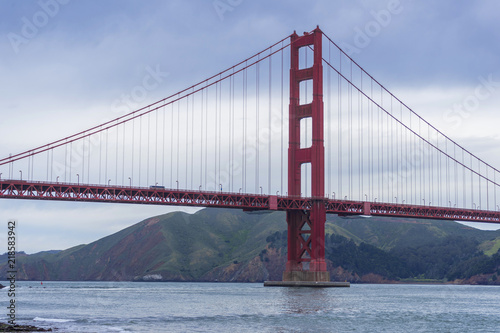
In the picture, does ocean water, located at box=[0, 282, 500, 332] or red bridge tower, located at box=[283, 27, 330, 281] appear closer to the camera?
ocean water, located at box=[0, 282, 500, 332]

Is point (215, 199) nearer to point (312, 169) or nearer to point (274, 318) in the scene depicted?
point (312, 169)

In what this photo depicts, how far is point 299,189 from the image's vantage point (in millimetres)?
106062

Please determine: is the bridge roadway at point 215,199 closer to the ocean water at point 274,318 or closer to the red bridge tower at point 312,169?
the red bridge tower at point 312,169

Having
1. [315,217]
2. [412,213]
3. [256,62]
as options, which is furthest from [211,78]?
[412,213]

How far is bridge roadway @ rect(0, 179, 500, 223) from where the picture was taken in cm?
9212

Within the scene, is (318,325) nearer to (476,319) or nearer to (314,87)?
(476,319)

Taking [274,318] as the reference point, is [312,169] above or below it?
above

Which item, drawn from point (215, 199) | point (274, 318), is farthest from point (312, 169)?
point (274, 318)

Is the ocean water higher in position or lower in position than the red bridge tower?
lower

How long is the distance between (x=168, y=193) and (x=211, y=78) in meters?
18.5

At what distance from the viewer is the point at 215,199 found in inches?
4102

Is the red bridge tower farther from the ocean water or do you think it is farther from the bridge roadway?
the ocean water

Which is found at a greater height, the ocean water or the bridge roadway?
the bridge roadway

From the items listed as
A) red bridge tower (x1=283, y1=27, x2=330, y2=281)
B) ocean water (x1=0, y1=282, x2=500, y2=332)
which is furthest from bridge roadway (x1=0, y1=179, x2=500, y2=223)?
ocean water (x1=0, y1=282, x2=500, y2=332)
